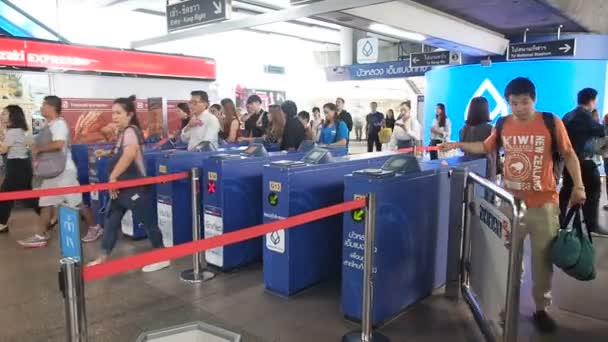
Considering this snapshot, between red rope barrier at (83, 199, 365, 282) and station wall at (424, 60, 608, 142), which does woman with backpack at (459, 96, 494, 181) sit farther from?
station wall at (424, 60, 608, 142)

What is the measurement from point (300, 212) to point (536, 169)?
150 centimetres

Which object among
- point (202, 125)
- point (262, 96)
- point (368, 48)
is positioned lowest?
point (202, 125)

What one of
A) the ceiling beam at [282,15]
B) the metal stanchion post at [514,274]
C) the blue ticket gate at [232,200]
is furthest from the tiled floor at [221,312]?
the ceiling beam at [282,15]

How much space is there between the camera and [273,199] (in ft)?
10.8

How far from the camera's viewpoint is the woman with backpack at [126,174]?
370cm

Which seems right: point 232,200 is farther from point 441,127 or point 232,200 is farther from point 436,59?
point 436,59

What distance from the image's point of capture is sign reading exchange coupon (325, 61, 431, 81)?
40.3 ft

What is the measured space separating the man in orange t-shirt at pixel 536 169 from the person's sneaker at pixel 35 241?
4.26 meters

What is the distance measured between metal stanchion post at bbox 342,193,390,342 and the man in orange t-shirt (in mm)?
869

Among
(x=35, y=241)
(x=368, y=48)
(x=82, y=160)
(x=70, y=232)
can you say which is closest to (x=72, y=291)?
(x=70, y=232)

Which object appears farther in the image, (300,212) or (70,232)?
(300,212)

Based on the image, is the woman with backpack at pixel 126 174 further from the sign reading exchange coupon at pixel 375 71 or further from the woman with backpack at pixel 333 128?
the sign reading exchange coupon at pixel 375 71

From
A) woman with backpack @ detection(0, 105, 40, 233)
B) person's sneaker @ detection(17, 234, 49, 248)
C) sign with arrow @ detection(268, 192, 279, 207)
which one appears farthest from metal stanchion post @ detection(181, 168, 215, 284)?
woman with backpack @ detection(0, 105, 40, 233)

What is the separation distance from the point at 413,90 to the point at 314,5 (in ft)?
40.2
